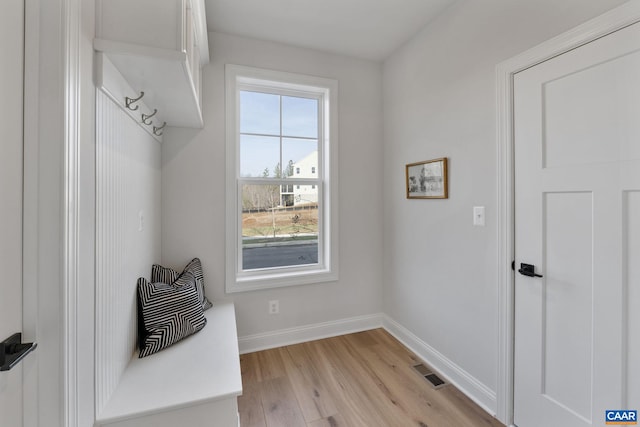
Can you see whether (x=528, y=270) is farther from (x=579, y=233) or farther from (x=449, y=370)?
(x=449, y=370)

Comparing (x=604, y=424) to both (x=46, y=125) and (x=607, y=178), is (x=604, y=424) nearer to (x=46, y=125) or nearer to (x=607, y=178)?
(x=607, y=178)

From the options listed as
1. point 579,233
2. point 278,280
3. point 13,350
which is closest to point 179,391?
point 13,350

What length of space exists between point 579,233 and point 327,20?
2.14m

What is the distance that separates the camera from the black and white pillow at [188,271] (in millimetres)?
1872

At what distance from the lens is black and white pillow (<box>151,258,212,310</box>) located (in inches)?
73.7

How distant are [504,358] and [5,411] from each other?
6.96ft

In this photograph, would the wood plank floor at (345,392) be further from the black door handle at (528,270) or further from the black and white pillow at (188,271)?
the black door handle at (528,270)

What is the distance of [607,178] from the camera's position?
1.17 meters

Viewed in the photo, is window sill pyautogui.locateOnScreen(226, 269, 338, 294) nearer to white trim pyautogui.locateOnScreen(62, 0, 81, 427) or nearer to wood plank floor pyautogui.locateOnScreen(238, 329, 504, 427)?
wood plank floor pyautogui.locateOnScreen(238, 329, 504, 427)

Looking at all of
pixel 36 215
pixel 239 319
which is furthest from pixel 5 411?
pixel 239 319

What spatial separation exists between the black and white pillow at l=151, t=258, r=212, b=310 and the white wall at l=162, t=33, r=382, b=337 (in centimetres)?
9

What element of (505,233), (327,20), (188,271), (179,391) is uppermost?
(327,20)

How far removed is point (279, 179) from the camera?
8.34ft

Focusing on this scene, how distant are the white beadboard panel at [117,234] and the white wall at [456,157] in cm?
198
